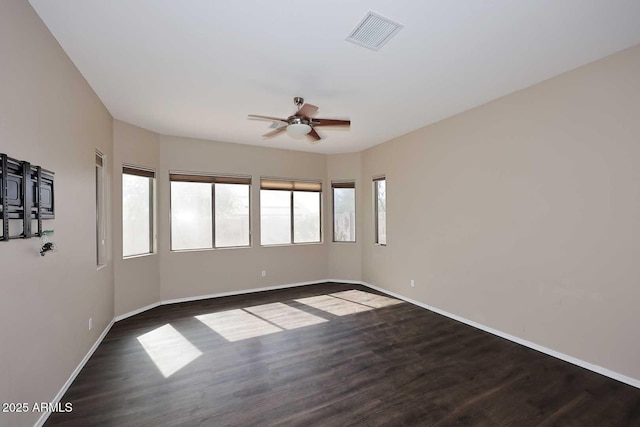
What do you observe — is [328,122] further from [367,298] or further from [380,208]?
[367,298]

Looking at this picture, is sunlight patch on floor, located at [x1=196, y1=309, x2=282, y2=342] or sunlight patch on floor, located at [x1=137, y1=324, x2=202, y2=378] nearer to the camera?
sunlight patch on floor, located at [x1=137, y1=324, x2=202, y2=378]

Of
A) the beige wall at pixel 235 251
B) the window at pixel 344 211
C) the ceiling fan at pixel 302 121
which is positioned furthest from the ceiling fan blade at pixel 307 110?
the window at pixel 344 211

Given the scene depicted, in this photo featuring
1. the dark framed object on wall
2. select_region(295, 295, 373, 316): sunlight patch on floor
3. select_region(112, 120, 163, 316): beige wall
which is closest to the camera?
the dark framed object on wall

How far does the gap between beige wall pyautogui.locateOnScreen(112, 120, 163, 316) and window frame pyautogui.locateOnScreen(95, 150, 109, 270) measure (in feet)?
0.91

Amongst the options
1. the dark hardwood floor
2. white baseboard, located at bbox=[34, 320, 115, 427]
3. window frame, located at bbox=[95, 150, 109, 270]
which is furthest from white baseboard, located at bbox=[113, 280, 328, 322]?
window frame, located at bbox=[95, 150, 109, 270]

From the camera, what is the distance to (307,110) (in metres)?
2.91

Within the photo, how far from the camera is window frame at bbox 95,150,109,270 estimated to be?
136 inches

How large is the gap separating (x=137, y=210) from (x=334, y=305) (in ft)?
11.4

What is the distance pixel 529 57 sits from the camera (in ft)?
8.27

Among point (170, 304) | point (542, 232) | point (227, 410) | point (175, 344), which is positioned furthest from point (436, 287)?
point (170, 304)

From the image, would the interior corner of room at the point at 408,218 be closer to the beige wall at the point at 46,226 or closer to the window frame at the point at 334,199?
the beige wall at the point at 46,226

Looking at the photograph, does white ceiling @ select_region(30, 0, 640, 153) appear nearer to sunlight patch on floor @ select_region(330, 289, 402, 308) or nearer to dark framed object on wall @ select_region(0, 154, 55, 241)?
dark framed object on wall @ select_region(0, 154, 55, 241)

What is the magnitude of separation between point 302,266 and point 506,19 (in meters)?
4.96

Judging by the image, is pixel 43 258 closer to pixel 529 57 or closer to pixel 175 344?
pixel 175 344
